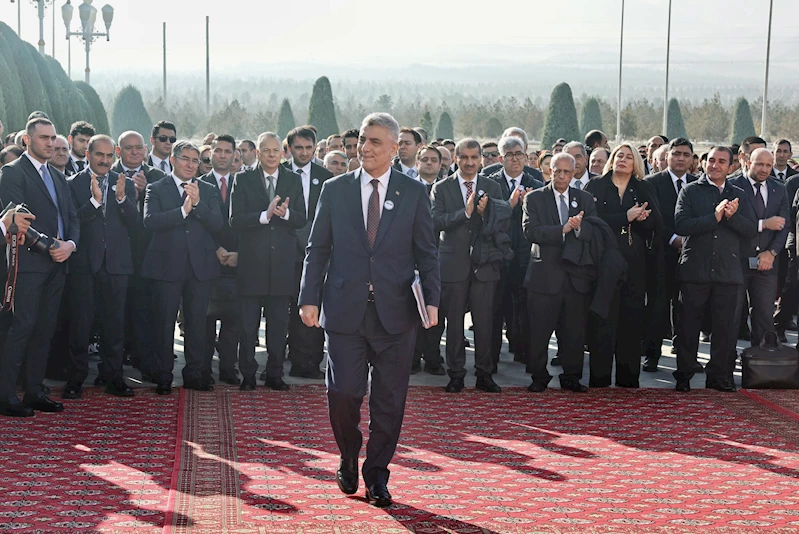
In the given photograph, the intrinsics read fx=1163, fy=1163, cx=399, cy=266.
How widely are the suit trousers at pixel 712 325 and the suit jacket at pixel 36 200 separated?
5103mm

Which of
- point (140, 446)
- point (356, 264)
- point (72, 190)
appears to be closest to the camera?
point (356, 264)

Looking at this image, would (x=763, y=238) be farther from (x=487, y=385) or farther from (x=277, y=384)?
(x=277, y=384)

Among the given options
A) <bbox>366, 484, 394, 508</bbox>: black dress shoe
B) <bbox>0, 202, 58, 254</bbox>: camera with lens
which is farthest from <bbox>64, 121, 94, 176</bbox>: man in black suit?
<bbox>366, 484, 394, 508</bbox>: black dress shoe

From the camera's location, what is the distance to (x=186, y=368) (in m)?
9.73

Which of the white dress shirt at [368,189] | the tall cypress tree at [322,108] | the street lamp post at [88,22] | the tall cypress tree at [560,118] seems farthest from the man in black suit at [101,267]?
the tall cypress tree at [560,118]

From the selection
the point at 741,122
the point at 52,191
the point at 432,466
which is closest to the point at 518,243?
the point at 432,466

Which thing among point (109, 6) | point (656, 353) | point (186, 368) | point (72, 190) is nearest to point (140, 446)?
point (186, 368)

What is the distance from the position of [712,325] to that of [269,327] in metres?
3.80

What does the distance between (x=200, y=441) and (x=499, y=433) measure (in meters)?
2.09

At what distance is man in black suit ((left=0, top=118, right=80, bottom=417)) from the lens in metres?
8.46

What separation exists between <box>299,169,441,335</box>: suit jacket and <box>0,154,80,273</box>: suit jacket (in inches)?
114

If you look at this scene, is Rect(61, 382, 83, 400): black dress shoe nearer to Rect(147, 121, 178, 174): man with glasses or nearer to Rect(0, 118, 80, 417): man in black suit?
Rect(0, 118, 80, 417): man in black suit

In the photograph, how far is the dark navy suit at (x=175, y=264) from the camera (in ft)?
31.2

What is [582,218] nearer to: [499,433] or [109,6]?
[499,433]
